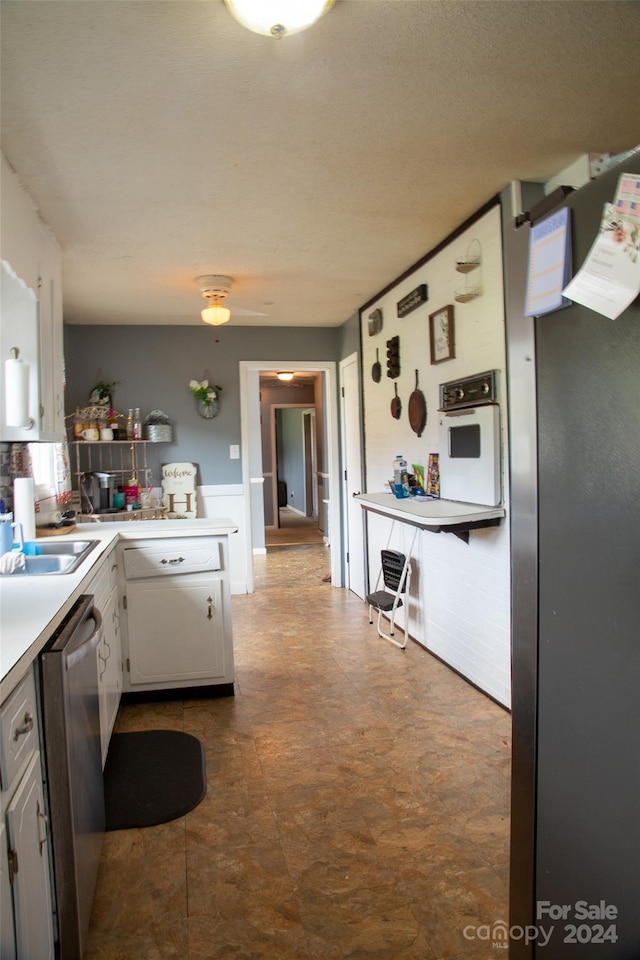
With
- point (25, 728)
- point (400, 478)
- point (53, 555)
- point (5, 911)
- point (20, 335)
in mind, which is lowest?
point (5, 911)

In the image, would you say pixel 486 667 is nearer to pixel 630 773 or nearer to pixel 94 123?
pixel 630 773

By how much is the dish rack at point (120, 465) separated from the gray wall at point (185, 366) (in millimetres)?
115

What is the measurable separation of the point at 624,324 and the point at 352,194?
6.85 ft

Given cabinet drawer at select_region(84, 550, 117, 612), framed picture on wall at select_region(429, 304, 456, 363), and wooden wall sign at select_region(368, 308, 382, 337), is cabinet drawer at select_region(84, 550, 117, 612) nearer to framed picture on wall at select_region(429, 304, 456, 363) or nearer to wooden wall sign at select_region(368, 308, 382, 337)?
framed picture on wall at select_region(429, 304, 456, 363)

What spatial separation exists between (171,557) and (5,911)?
2002mm

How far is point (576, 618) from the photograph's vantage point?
3.32 ft

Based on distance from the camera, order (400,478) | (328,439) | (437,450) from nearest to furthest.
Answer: (437,450) < (400,478) < (328,439)

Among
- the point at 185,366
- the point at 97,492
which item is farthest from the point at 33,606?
the point at 185,366

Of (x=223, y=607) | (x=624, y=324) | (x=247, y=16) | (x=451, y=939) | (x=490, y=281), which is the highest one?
(x=247, y=16)

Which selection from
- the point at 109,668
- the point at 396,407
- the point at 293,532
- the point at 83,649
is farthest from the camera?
the point at 293,532

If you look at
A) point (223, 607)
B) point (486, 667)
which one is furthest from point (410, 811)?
point (223, 607)

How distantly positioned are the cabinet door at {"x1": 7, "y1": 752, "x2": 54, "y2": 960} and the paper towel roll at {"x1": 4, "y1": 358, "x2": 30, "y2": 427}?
1302 millimetres

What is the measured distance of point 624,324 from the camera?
892 millimetres

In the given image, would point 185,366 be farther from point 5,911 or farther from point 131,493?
point 5,911
